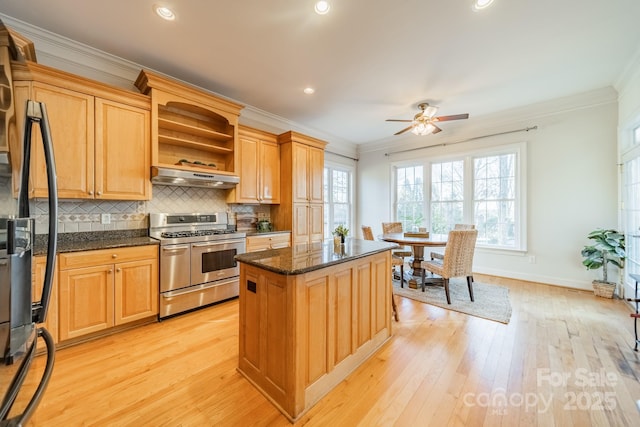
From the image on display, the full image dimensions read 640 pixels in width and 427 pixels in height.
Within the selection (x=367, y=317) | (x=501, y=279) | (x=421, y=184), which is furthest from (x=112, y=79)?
(x=501, y=279)

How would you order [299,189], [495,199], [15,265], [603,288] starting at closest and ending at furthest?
[15,265] < [603,288] < [299,189] < [495,199]

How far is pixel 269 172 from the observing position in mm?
4145

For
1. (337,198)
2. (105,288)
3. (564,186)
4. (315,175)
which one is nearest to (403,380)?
(105,288)

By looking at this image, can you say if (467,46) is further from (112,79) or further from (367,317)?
(112,79)

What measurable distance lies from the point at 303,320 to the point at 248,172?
2.83 meters

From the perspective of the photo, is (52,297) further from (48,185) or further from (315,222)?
(315,222)

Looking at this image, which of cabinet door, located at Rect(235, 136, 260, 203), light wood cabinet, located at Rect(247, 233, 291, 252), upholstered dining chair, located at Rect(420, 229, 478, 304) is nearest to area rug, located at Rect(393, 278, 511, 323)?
upholstered dining chair, located at Rect(420, 229, 478, 304)

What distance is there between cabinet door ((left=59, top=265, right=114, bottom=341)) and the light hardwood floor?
185 mm

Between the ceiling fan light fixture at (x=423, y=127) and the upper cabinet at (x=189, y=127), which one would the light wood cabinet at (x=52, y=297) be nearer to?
the upper cabinet at (x=189, y=127)

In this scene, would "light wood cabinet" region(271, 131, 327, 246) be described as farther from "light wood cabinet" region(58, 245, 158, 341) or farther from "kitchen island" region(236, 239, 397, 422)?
"kitchen island" region(236, 239, 397, 422)

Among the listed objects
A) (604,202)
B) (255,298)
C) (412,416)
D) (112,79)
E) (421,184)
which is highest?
(112,79)

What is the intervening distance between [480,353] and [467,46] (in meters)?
2.98

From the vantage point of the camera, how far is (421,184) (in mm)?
5520

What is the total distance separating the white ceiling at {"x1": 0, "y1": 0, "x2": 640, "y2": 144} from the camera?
6.92 feet
